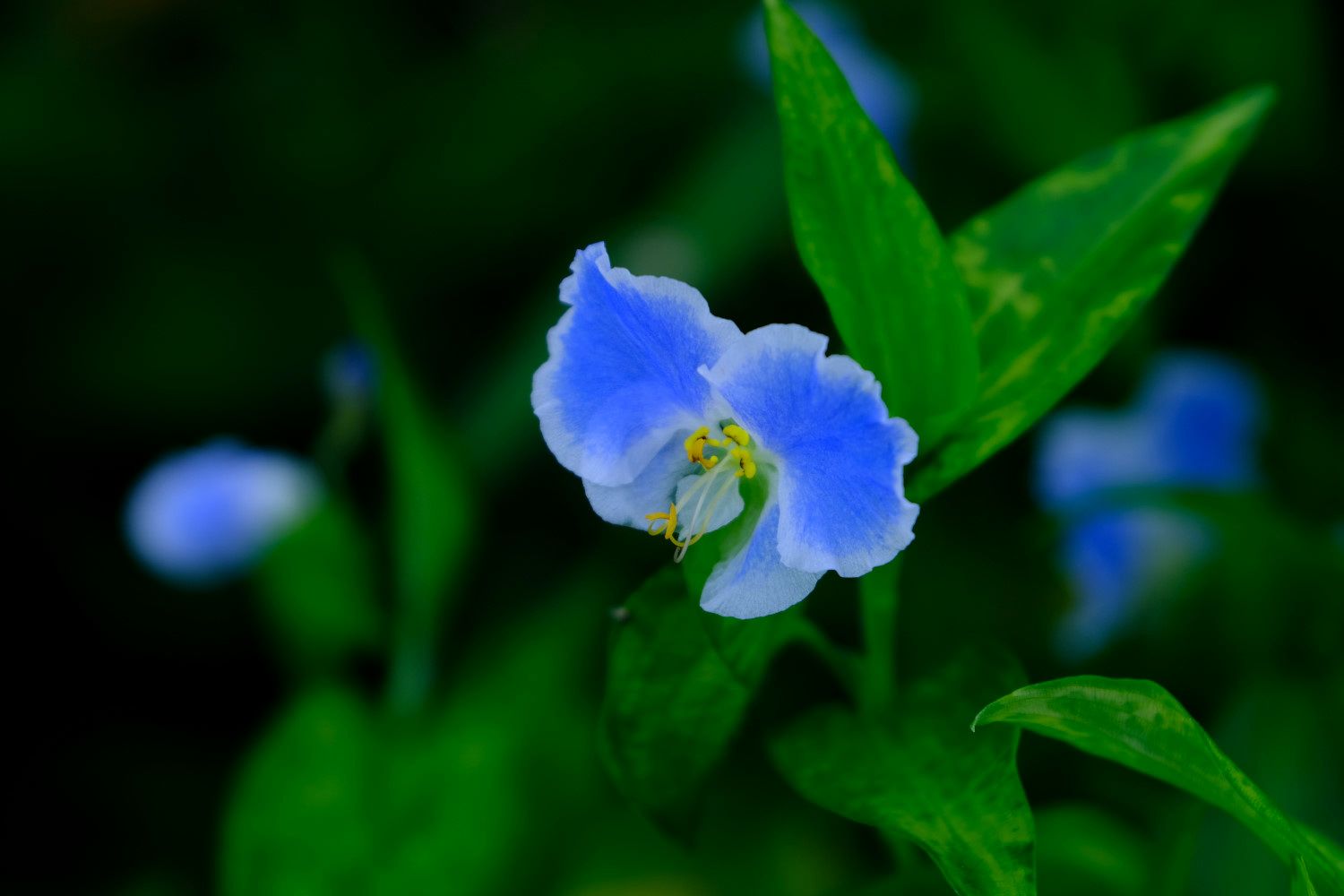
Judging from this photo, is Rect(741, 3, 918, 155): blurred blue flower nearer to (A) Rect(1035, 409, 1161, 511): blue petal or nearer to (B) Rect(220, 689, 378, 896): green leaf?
(A) Rect(1035, 409, 1161, 511): blue petal

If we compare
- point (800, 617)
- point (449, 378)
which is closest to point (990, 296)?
point (800, 617)

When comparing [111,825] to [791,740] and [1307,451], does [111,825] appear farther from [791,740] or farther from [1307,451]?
[1307,451]

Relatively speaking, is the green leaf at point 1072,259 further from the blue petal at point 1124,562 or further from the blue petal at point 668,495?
the blue petal at point 1124,562

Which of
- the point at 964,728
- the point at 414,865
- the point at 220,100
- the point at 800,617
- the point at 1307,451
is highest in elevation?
the point at 220,100

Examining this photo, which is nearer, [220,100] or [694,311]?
[694,311]

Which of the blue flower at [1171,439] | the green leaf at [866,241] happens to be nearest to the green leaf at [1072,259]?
the green leaf at [866,241]
